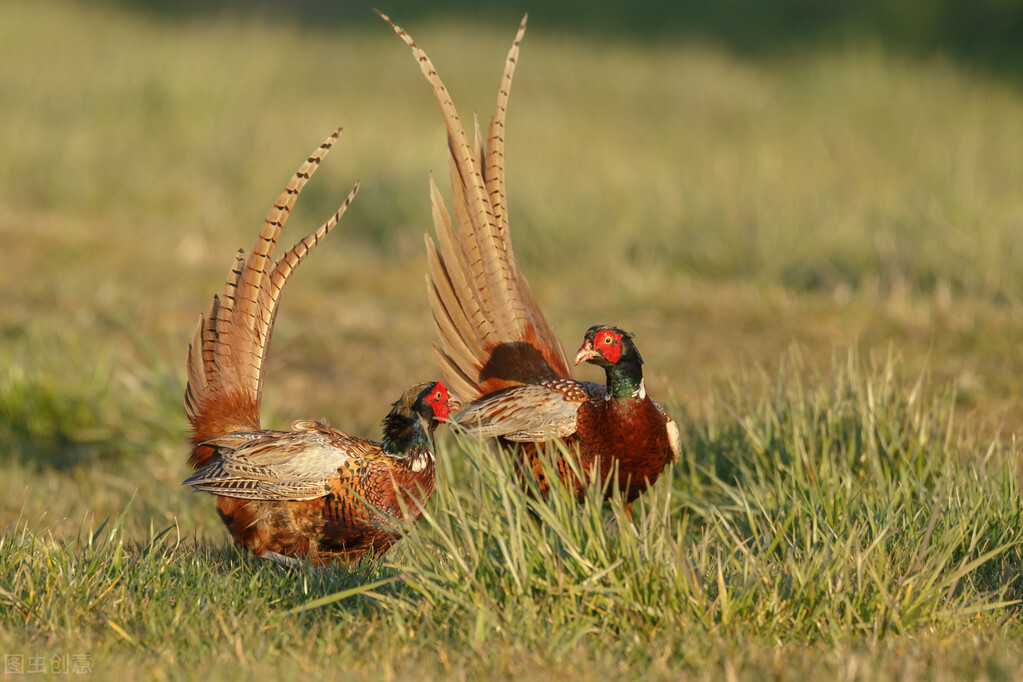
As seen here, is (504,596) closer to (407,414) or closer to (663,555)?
(663,555)

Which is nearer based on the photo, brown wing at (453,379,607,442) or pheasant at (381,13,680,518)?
pheasant at (381,13,680,518)

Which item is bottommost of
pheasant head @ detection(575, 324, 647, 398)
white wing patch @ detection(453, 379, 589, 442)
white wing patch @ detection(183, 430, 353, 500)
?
white wing patch @ detection(183, 430, 353, 500)

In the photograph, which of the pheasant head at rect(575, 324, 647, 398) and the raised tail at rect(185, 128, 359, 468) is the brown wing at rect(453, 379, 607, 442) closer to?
the pheasant head at rect(575, 324, 647, 398)

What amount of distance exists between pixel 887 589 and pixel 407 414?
1.72 meters

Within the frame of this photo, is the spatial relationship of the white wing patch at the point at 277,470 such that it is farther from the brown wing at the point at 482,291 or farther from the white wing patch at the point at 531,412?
the brown wing at the point at 482,291

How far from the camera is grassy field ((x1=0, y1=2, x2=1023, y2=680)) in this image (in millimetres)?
3199

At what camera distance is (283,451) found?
4098 millimetres

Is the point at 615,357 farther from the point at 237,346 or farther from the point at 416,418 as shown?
the point at 237,346

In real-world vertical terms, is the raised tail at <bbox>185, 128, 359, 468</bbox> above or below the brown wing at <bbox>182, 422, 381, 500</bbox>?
above

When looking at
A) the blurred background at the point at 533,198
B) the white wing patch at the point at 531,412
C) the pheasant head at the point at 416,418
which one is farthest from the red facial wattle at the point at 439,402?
the blurred background at the point at 533,198

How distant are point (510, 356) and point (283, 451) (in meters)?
1.12

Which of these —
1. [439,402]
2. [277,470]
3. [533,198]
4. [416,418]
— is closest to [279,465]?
[277,470]

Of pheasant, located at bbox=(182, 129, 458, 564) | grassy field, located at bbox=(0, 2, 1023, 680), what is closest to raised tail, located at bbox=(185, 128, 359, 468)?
pheasant, located at bbox=(182, 129, 458, 564)

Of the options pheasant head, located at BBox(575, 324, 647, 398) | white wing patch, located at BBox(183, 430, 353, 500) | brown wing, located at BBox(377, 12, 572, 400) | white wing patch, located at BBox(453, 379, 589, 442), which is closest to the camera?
white wing patch, located at BBox(183, 430, 353, 500)
